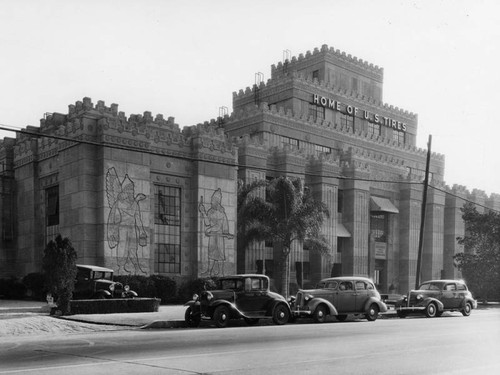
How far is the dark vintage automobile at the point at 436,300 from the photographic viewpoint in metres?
27.7

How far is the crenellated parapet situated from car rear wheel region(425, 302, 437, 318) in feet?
108

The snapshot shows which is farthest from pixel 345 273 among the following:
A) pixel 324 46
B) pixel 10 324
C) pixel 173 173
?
pixel 10 324

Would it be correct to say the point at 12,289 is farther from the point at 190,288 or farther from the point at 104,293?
the point at 104,293

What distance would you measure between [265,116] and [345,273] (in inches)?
551

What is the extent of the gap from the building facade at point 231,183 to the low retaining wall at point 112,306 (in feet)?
22.3

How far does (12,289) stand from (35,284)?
2915 millimetres

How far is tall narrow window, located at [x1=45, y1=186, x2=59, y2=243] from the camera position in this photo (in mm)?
36125

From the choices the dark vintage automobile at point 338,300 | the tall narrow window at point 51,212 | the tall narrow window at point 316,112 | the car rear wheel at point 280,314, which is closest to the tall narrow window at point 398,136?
the tall narrow window at point 316,112

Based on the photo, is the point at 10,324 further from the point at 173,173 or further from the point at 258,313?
the point at 173,173

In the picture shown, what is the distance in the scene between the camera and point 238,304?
69.9 feet

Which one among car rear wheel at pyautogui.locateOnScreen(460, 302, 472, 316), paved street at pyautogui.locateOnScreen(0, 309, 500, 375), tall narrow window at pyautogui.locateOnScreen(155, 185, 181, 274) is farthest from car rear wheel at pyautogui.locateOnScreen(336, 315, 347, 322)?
tall narrow window at pyautogui.locateOnScreen(155, 185, 181, 274)

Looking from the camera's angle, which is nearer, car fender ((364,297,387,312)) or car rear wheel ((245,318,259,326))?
car rear wheel ((245,318,259,326))

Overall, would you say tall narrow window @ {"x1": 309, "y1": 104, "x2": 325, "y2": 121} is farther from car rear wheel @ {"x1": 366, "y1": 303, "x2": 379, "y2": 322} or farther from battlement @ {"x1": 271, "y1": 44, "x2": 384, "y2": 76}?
car rear wheel @ {"x1": 366, "y1": 303, "x2": 379, "y2": 322}

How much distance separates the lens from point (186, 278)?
36.7m
